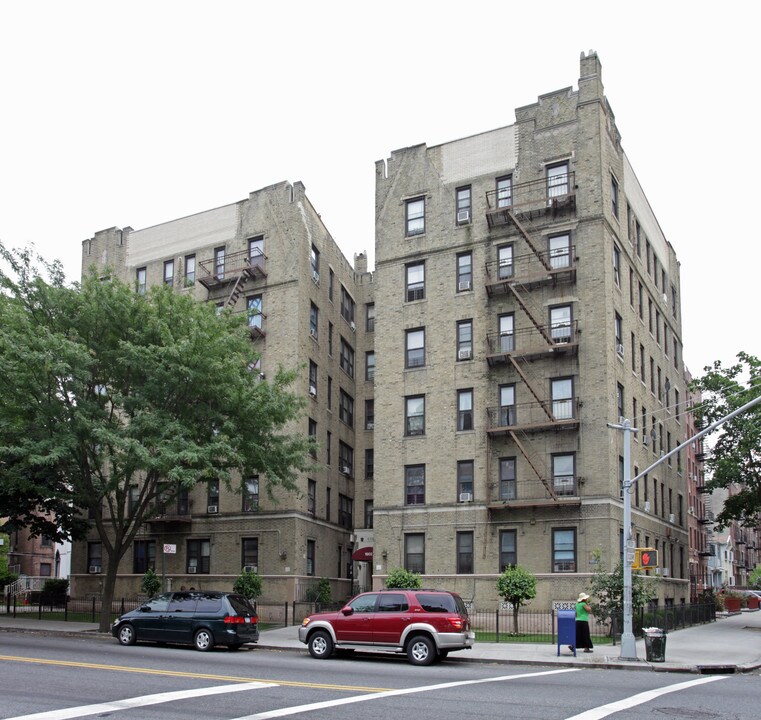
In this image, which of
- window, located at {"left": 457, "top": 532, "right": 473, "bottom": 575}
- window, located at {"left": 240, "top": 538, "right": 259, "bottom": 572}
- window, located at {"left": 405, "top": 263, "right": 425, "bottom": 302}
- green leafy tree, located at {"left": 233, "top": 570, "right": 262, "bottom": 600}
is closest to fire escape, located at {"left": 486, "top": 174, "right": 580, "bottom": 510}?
window, located at {"left": 457, "top": 532, "right": 473, "bottom": 575}

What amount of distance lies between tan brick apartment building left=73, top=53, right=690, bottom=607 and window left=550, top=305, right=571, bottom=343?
0.27 feet

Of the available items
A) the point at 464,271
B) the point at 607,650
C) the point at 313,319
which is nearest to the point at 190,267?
the point at 313,319

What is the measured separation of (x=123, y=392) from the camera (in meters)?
30.5

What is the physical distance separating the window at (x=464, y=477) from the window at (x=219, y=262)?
50.0ft

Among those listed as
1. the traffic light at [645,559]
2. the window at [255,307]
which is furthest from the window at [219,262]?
the traffic light at [645,559]

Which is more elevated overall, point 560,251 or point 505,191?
point 505,191

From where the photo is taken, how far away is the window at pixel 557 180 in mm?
37469

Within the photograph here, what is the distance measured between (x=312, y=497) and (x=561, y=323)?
1459cm

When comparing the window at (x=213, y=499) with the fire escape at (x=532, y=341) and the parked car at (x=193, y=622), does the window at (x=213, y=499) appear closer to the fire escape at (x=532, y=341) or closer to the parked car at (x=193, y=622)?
the fire escape at (x=532, y=341)

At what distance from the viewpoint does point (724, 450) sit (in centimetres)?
4716

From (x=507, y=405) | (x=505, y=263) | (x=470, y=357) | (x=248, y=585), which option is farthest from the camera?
(x=505, y=263)

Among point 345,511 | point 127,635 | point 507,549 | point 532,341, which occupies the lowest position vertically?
point 127,635

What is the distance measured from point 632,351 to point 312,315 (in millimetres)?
15446

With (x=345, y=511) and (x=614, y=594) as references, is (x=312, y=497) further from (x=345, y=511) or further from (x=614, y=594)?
(x=614, y=594)
